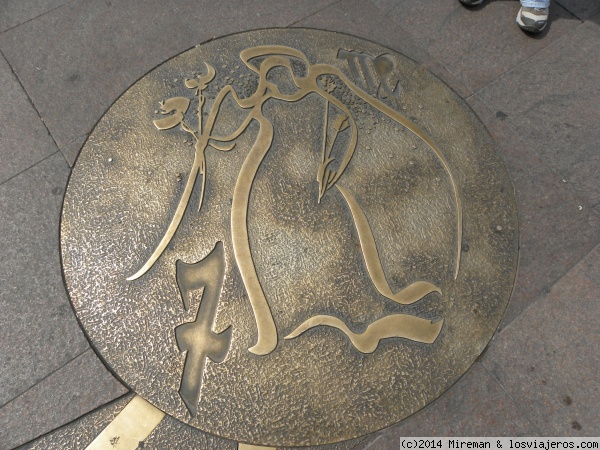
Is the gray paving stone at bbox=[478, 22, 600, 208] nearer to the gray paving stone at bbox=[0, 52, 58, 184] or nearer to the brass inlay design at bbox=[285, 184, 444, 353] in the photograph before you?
the brass inlay design at bbox=[285, 184, 444, 353]

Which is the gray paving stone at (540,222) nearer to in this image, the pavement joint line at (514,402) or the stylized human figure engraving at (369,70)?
the pavement joint line at (514,402)

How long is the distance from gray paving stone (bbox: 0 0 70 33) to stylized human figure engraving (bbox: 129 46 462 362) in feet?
3.69

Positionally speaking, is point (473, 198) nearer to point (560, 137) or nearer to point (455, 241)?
point (455, 241)

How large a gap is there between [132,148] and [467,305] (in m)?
1.85

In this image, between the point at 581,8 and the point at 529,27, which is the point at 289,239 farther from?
the point at 581,8

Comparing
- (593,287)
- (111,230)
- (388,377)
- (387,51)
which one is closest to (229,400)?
(388,377)

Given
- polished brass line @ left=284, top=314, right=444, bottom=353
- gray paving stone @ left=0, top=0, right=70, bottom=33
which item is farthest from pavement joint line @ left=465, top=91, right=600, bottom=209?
gray paving stone @ left=0, top=0, right=70, bottom=33

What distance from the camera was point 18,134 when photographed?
2371 millimetres

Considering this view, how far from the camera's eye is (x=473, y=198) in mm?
2217

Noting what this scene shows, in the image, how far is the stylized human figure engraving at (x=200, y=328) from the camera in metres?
1.88

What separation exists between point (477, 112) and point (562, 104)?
1.64 ft

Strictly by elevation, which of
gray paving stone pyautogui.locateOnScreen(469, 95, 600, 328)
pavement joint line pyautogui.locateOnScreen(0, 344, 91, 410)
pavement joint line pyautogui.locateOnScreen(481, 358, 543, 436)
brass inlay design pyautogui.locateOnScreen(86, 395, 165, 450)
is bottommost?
pavement joint line pyautogui.locateOnScreen(481, 358, 543, 436)

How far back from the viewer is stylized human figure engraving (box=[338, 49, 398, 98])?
2.46 metres

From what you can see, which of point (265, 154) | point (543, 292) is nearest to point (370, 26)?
point (265, 154)
